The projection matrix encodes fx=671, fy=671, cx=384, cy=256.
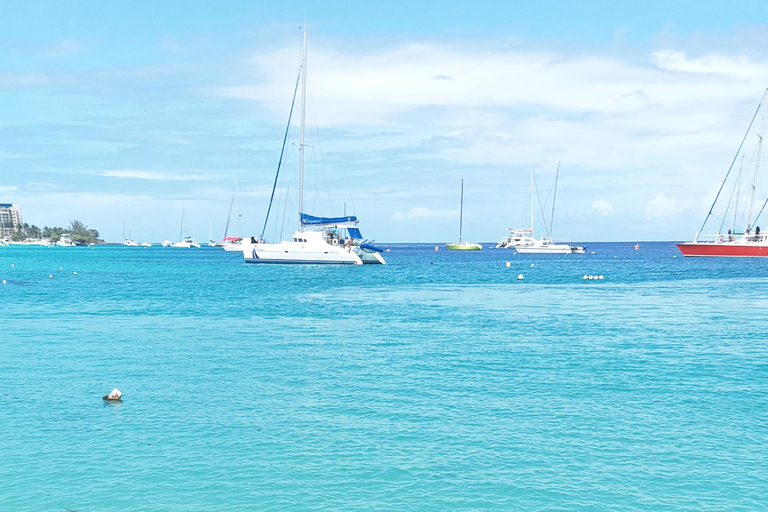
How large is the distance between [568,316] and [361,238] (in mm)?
65468

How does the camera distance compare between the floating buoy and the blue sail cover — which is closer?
the floating buoy

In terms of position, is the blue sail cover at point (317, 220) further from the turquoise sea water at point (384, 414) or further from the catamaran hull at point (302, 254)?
the turquoise sea water at point (384, 414)

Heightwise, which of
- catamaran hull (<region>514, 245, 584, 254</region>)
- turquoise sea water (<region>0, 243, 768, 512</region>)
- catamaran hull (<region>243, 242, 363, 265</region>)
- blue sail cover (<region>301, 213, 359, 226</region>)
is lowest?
turquoise sea water (<region>0, 243, 768, 512</region>)

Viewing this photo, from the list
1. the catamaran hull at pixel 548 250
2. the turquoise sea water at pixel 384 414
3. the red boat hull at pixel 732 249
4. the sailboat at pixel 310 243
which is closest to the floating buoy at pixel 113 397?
the turquoise sea water at pixel 384 414

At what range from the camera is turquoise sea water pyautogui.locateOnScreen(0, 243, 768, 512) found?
13.7 meters

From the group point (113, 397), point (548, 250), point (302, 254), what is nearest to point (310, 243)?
point (302, 254)

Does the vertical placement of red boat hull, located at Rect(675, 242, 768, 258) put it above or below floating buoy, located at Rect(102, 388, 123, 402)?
above

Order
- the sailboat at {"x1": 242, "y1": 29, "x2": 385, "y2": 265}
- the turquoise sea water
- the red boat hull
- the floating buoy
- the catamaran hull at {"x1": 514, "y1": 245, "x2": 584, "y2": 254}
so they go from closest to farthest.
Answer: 1. the turquoise sea water
2. the floating buoy
3. the sailboat at {"x1": 242, "y1": 29, "x2": 385, "y2": 265}
4. the red boat hull
5. the catamaran hull at {"x1": 514, "y1": 245, "x2": 584, "y2": 254}

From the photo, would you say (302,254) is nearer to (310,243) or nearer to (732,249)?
(310,243)

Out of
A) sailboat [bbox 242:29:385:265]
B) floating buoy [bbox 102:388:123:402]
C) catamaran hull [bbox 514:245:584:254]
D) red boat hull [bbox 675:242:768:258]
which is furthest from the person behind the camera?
catamaran hull [bbox 514:245:584:254]

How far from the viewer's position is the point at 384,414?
61.5ft

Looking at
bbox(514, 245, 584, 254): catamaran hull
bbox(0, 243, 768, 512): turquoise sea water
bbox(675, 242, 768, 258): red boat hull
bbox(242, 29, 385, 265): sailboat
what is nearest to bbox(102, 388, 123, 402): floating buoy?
bbox(0, 243, 768, 512): turquoise sea water

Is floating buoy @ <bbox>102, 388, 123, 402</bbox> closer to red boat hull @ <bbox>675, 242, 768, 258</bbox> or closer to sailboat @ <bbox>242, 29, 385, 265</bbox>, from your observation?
sailboat @ <bbox>242, 29, 385, 265</bbox>

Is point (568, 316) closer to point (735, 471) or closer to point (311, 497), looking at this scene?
point (735, 471)
